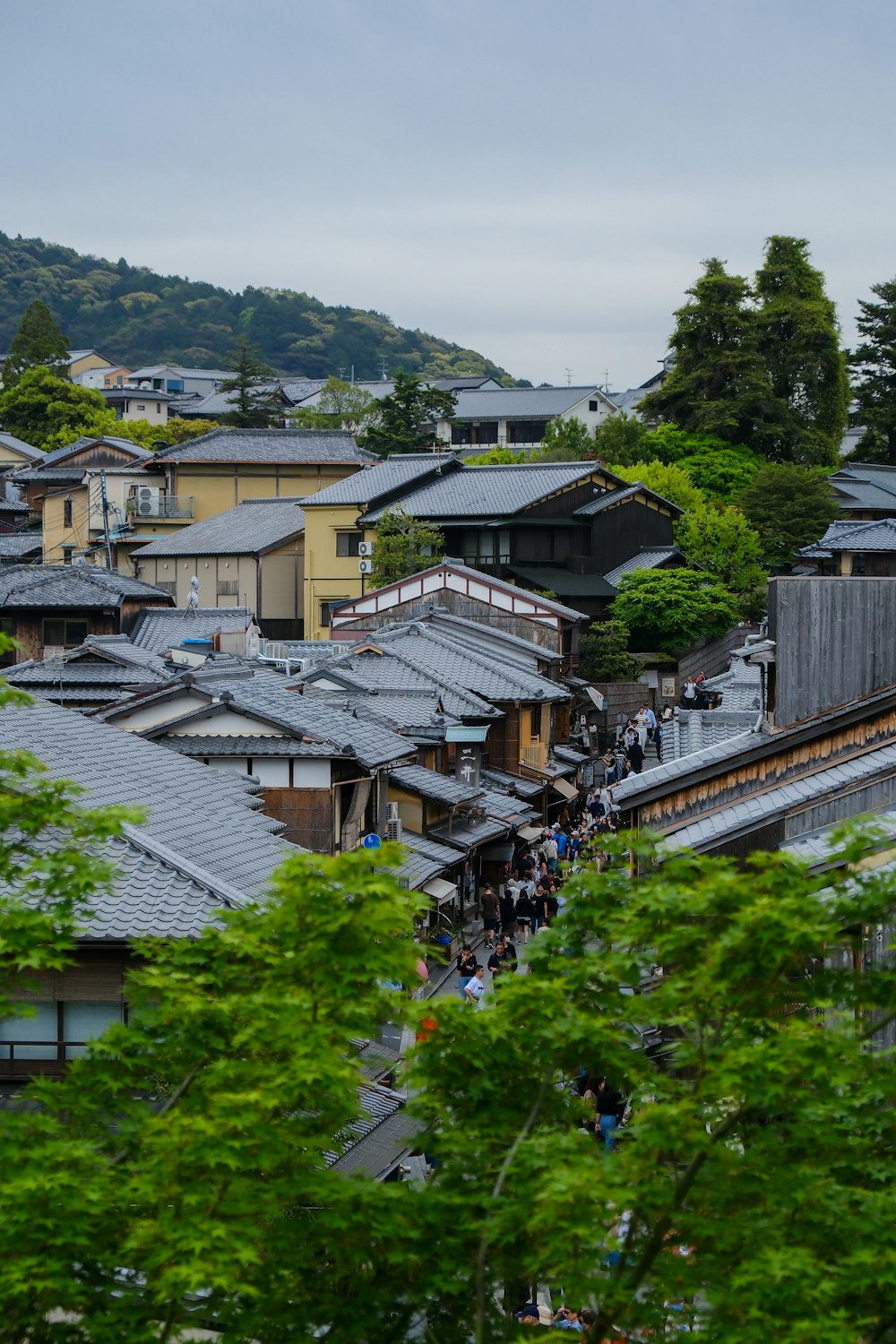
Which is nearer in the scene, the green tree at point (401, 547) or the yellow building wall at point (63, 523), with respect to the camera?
the green tree at point (401, 547)

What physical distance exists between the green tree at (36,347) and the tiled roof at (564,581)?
5232cm

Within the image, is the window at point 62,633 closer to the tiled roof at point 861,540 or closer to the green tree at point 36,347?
the tiled roof at point 861,540

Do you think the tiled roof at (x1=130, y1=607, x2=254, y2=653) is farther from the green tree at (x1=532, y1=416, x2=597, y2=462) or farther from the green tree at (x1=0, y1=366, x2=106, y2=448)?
the green tree at (x1=0, y1=366, x2=106, y2=448)

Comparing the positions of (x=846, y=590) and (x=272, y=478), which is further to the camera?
(x=272, y=478)

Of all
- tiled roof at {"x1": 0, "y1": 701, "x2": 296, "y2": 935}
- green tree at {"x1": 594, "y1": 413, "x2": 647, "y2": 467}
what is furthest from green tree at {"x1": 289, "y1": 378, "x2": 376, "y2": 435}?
tiled roof at {"x1": 0, "y1": 701, "x2": 296, "y2": 935}

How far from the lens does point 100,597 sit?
38781mm

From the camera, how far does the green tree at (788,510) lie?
55.5 meters

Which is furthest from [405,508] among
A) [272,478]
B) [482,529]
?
[272,478]

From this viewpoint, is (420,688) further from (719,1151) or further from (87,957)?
(719,1151)

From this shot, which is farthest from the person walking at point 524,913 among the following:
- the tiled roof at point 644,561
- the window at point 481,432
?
the window at point 481,432

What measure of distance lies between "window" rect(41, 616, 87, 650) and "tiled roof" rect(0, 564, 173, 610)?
2.61ft

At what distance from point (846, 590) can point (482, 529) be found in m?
37.8

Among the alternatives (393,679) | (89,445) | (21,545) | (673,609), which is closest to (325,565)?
(673,609)

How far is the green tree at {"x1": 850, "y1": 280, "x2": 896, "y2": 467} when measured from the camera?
71438 mm
